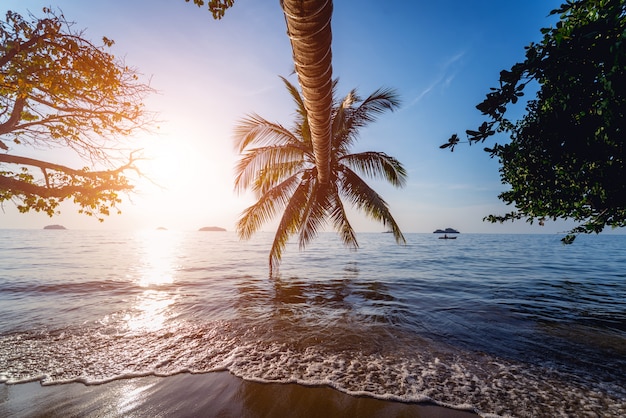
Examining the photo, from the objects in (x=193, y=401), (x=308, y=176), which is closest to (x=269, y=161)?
(x=308, y=176)

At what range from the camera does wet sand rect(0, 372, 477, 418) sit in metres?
3.00

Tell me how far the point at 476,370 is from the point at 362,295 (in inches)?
216

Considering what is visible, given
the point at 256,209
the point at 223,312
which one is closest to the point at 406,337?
the point at 223,312

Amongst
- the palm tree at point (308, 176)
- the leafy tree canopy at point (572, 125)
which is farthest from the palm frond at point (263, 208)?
the leafy tree canopy at point (572, 125)

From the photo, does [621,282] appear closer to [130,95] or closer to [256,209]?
[256,209]

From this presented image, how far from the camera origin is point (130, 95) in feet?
18.6

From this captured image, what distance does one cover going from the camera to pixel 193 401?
A: 3.22 m

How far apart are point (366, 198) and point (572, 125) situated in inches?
292

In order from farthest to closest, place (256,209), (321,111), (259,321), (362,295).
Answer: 1. (256,209)
2. (362,295)
3. (259,321)
4. (321,111)

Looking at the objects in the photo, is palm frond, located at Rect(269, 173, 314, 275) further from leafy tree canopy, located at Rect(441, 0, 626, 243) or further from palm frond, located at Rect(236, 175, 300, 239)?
leafy tree canopy, located at Rect(441, 0, 626, 243)

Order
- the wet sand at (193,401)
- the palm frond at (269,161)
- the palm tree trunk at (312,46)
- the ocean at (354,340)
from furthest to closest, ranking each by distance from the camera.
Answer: the palm frond at (269,161) → the ocean at (354,340) → the wet sand at (193,401) → the palm tree trunk at (312,46)

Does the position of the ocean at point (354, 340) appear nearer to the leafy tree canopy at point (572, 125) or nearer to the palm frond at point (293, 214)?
the palm frond at point (293, 214)

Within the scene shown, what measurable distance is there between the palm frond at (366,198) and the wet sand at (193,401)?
801 cm

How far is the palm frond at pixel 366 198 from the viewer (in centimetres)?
1070
